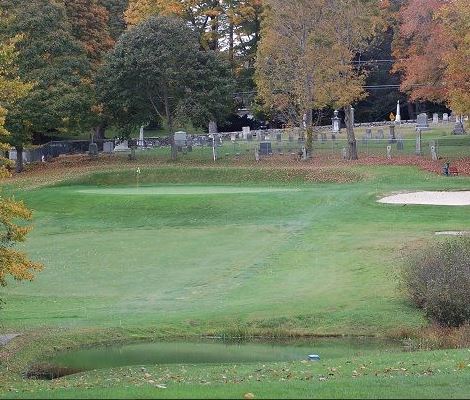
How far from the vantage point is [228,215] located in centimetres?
4216

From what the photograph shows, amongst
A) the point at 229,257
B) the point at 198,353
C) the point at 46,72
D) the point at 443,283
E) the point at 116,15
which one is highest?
the point at 116,15

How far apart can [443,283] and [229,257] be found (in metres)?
11.2

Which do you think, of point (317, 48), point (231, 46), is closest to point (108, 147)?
point (231, 46)

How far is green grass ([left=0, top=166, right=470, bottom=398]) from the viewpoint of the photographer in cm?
1659

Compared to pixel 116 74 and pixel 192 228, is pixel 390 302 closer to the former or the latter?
pixel 192 228

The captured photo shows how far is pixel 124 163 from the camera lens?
2625 inches

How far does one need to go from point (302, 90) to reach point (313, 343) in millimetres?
42499

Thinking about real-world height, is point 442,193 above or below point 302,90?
below

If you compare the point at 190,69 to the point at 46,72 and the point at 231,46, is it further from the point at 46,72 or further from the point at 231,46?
the point at 231,46

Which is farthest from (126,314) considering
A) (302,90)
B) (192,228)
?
(302,90)

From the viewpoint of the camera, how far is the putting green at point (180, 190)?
164 feet

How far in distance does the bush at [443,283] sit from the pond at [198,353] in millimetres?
1471

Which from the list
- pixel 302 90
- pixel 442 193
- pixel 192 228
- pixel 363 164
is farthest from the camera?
pixel 302 90

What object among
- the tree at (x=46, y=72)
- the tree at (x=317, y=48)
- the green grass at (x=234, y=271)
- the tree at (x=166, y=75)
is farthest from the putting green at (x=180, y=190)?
the tree at (x=317, y=48)
